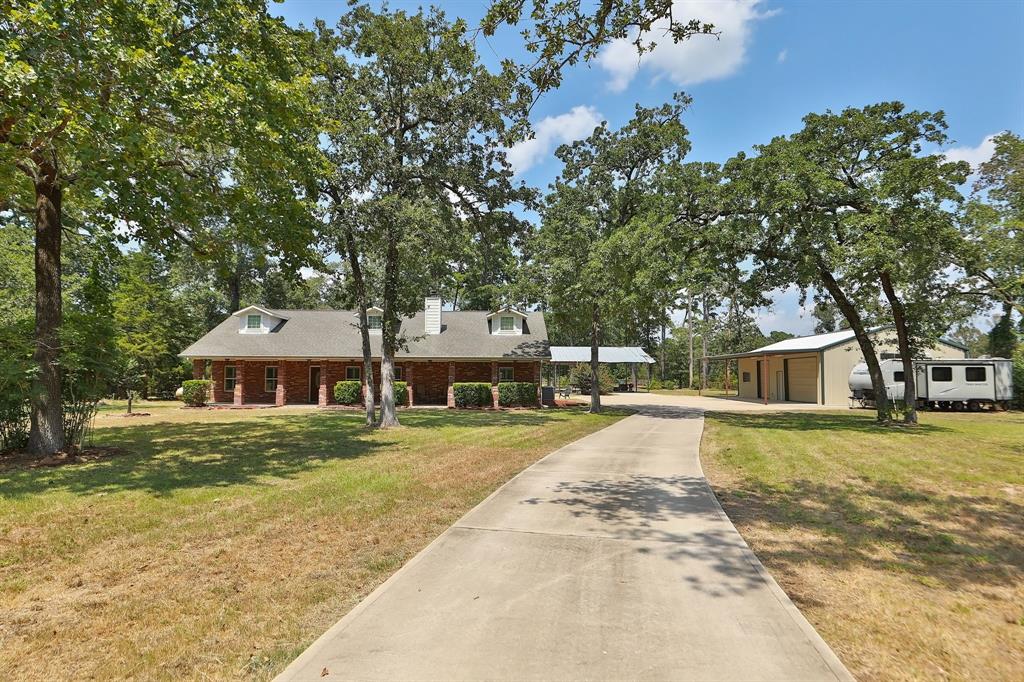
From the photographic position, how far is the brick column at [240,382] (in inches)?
1080

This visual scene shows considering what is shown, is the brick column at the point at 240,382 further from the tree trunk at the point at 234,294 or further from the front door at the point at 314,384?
the tree trunk at the point at 234,294

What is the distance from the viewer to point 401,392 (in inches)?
1069

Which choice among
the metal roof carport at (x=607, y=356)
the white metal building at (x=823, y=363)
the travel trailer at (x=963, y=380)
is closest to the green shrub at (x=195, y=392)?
the metal roof carport at (x=607, y=356)

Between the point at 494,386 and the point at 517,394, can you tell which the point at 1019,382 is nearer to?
the point at 517,394

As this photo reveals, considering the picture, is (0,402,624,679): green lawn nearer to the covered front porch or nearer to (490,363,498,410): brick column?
(490,363,498,410): brick column

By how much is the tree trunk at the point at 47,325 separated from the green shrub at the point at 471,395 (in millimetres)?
Answer: 17664

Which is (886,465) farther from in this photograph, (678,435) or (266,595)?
(266,595)

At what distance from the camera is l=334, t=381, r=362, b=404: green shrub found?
27.3 metres

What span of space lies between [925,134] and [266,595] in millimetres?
23321

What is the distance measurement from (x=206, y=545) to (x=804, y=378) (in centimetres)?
3640

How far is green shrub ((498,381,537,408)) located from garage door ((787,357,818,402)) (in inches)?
729

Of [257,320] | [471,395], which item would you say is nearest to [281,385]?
[257,320]

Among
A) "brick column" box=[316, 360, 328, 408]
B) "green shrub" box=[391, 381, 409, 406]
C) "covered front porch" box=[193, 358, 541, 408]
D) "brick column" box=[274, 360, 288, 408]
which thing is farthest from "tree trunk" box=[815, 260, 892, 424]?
"brick column" box=[274, 360, 288, 408]

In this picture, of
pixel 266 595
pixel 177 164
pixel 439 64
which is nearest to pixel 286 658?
pixel 266 595
